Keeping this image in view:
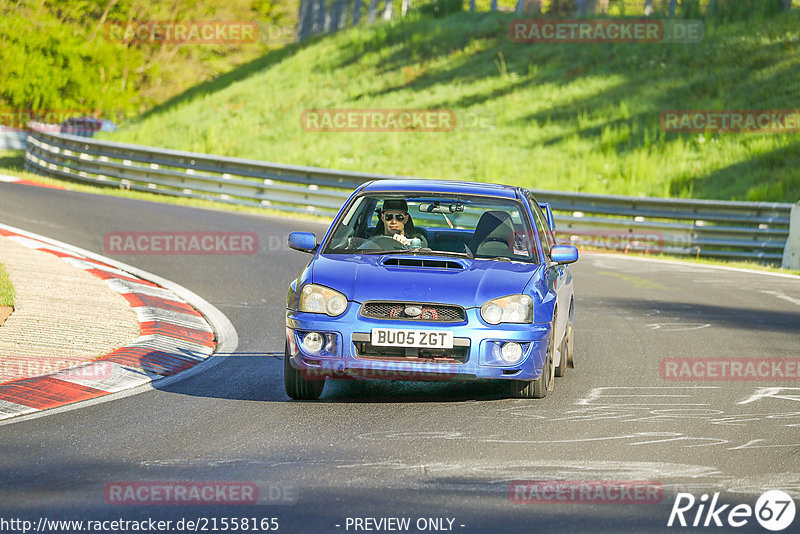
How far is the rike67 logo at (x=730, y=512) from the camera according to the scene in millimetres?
5078

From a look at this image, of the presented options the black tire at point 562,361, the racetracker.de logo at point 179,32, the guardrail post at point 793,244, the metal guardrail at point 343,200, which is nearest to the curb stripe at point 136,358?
the black tire at point 562,361

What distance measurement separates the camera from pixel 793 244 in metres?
18.9

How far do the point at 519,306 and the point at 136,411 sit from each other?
2594 mm

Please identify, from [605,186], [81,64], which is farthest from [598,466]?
[81,64]

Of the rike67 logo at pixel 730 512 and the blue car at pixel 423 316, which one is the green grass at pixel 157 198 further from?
the rike67 logo at pixel 730 512

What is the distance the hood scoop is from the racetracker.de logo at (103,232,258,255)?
28.5 ft

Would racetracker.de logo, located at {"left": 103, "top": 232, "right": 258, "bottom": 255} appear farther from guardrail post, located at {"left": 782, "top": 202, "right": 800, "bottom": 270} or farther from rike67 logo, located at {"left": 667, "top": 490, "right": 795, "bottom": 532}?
rike67 logo, located at {"left": 667, "top": 490, "right": 795, "bottom": 532}

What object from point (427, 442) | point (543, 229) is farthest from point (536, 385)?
point (543, 229)

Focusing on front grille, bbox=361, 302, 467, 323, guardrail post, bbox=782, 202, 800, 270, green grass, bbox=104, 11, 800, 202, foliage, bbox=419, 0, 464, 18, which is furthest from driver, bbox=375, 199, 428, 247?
foliage, bbox=419, 0, 464, 18

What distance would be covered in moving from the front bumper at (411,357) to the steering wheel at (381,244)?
A: 3.53ft

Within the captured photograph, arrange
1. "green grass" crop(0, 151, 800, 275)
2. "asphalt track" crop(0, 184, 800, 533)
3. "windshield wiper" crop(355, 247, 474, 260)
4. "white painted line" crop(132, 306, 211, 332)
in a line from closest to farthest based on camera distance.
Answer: "asphalt track" crop(0, 184, 800, 533) → "windshield wiper" crop(355, 247, 474, 260) → "white painted line" crop(132, 306, 211, 332) → "green grass" crop(0, 151, 800, 275)

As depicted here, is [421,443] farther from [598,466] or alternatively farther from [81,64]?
[81,64]

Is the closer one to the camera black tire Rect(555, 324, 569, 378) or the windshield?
the windshield

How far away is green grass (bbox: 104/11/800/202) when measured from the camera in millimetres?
27781
